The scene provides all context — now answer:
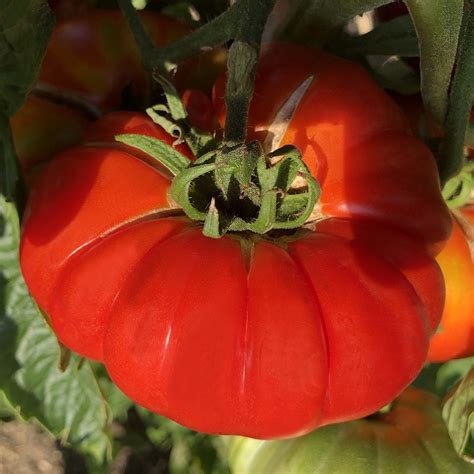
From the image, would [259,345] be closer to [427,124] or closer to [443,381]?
[427,124]

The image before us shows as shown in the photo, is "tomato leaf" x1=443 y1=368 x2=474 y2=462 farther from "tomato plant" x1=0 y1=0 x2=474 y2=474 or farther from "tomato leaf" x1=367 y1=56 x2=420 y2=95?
"tomato leaf" x1=367 y1=56 x2=420 y2=95

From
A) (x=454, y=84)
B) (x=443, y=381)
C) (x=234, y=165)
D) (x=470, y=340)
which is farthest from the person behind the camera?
(x=443, y=381)

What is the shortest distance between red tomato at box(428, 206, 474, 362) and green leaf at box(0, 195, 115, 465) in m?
0.37

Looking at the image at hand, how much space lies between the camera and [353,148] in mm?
637

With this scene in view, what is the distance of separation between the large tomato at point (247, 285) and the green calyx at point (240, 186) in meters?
0.02

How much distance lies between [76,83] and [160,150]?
166 mm

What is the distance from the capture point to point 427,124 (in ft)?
2.59

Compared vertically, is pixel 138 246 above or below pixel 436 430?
above

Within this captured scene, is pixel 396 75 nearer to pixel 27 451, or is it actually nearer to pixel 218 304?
pixel 218 304

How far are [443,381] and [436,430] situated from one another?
195 mm

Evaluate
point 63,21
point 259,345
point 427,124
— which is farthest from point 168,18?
point 259,345

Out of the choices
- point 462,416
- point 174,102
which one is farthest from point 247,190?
point 462,416

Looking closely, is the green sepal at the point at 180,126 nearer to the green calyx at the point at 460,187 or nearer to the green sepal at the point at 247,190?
the green sepal at the point at 247,190

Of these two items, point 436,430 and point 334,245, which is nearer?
point 334,245
